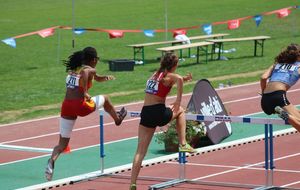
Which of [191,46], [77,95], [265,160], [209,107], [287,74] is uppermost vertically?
[191,46]

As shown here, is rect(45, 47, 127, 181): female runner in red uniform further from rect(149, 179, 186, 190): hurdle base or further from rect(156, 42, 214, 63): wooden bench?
rect(156, 42, 214, 63): wooden bench

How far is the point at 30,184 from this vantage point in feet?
47.5

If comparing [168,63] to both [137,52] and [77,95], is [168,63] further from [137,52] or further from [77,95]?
[137,52]

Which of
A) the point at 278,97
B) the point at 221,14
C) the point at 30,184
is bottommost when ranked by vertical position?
the point at 30,184

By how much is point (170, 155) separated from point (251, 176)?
1930mm

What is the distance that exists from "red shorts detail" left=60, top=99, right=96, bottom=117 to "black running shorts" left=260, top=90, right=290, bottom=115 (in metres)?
2.50

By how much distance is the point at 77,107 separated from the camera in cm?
1302

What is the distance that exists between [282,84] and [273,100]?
0.89 ft

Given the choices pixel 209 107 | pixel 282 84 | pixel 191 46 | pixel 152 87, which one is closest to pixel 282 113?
pixel 282 84

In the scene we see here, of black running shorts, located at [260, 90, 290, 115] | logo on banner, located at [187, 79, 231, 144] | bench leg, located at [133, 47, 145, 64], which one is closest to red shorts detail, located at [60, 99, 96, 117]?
black running shorts, located at [260, 90, 290, 115]

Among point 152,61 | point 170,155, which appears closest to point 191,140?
point 170,155

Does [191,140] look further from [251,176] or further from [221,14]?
[221,14]

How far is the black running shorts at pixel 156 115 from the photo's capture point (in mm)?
12484

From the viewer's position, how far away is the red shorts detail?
13.0 metres
